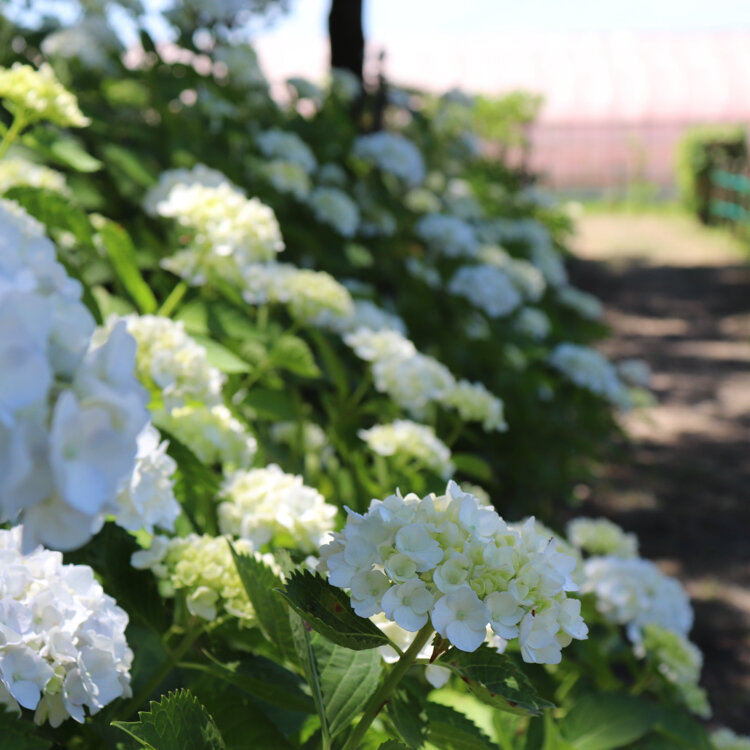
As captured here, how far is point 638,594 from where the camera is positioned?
2.08m

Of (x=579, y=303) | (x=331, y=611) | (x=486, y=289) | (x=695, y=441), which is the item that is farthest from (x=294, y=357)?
(x=695, y=441)

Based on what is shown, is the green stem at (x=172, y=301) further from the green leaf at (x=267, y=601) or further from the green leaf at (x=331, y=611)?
the green leaf at (x=331, y=611)

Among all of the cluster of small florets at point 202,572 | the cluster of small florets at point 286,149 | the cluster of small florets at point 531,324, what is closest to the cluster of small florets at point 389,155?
the cluster of small florets at point 286,149

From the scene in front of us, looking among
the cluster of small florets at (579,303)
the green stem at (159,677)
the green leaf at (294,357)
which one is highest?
the green leaf at (294,357)

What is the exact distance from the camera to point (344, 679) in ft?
3.33

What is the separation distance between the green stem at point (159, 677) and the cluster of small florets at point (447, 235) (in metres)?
2.96

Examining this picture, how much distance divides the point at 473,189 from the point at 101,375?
5.77 m

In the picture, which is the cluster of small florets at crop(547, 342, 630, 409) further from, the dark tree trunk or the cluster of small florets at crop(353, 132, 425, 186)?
the dark tree trunk

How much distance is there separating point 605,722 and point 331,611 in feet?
2.46

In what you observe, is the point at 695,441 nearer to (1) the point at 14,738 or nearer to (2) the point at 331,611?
(2) the point at 331,611

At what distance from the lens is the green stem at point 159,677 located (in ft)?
3.67

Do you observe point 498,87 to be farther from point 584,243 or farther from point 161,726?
point 161,726

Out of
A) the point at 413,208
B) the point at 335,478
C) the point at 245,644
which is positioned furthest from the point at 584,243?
the point at 245,644

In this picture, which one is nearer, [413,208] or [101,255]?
[101,255]
